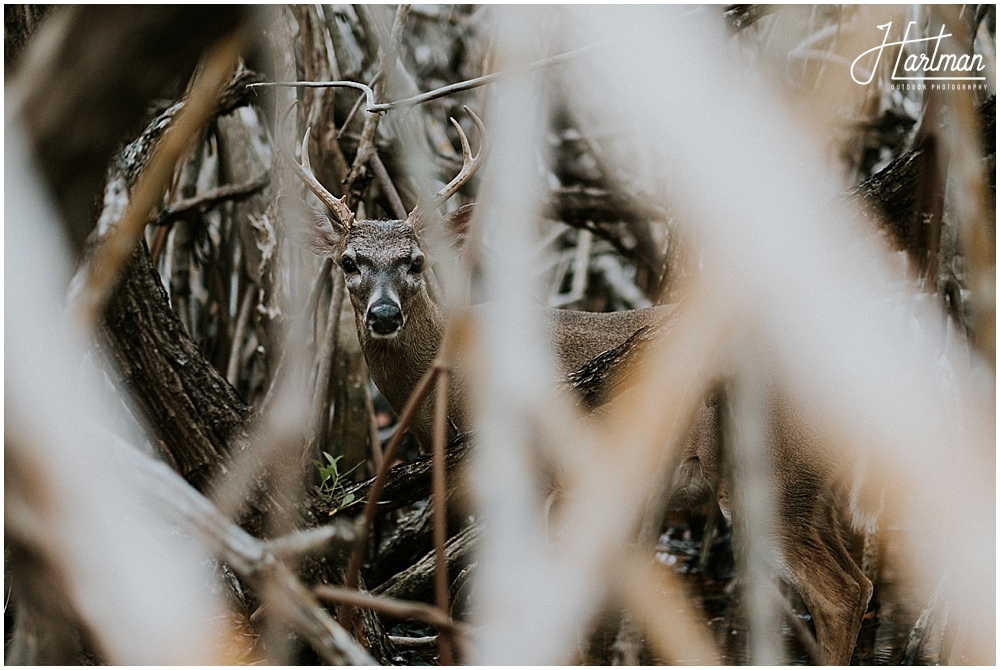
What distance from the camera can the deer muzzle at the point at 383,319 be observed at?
1879mm

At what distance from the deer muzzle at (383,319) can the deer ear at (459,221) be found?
220mm

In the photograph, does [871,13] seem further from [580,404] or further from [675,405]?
[675,405]

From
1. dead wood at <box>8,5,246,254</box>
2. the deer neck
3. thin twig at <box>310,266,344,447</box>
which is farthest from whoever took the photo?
the deer neck

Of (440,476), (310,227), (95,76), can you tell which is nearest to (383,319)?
(310,227)

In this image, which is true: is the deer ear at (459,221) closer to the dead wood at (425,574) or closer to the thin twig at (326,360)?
the thin twig at (326,360)

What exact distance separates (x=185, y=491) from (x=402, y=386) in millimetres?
1451

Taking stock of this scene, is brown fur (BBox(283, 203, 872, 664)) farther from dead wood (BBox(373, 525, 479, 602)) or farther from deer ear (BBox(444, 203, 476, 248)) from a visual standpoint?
dead wood (BBox(373, 525, 479, 602))

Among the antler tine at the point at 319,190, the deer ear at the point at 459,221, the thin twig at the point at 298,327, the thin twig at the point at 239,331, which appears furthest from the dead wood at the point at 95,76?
the thin twig at the point at 239,331

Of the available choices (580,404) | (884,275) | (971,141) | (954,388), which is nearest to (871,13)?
(971,141)

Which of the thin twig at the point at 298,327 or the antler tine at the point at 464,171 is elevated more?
the antler tine at the point at 464,171

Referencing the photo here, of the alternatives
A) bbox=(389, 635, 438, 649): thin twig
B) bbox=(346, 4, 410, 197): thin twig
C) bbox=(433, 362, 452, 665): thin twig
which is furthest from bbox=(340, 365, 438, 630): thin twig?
bbox=(346, 4, 410, 197): thin twig

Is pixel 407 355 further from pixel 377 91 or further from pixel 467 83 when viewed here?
pixel 467 83

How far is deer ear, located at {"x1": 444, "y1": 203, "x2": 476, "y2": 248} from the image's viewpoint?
6.32 ft

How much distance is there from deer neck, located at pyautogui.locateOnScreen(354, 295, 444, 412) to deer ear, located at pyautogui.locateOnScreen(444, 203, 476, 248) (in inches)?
11.3
